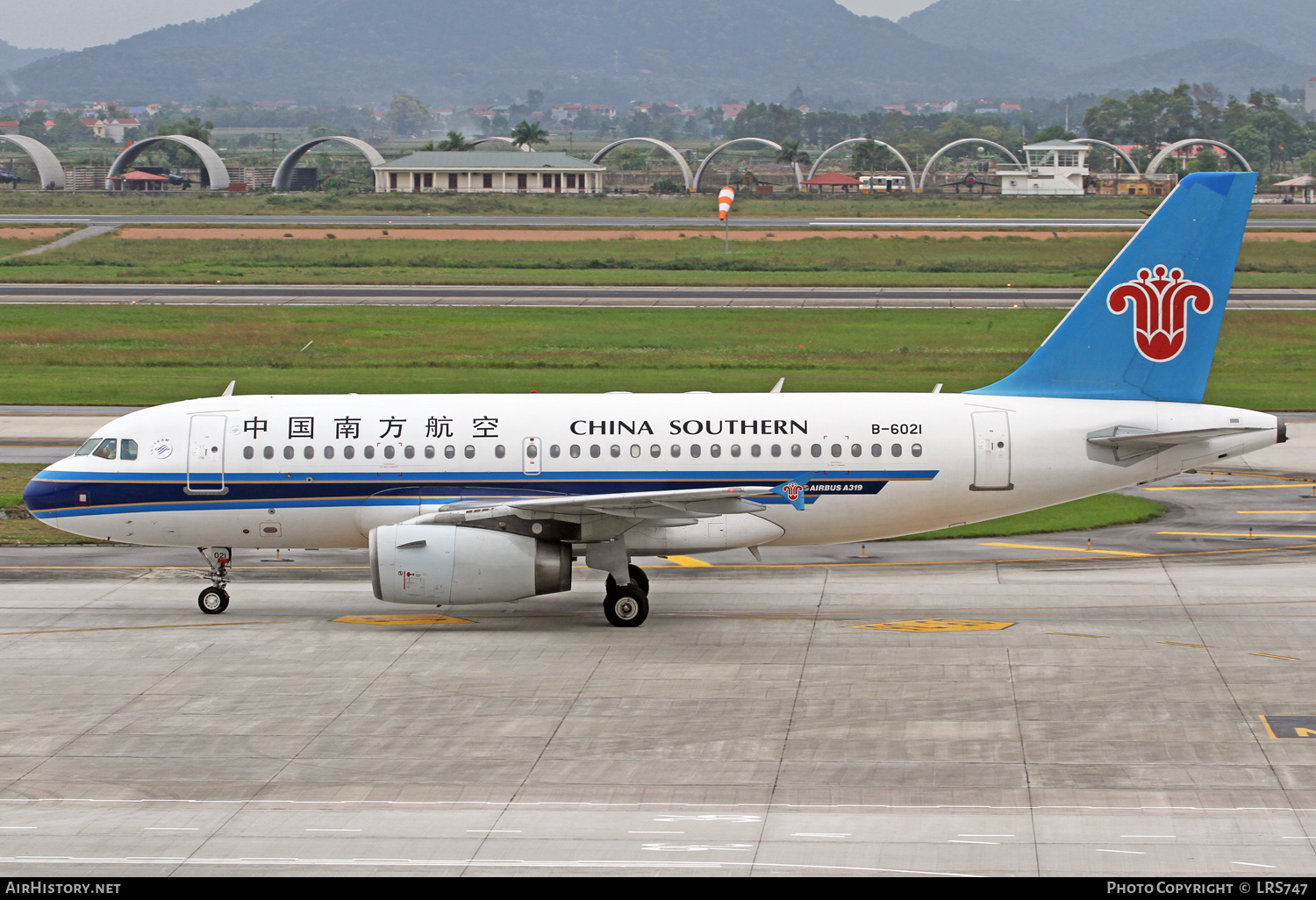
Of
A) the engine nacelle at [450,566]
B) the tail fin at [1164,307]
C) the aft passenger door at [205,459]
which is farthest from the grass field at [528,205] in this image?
the engine nacelle at [450,566]

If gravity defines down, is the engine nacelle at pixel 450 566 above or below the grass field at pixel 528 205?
below

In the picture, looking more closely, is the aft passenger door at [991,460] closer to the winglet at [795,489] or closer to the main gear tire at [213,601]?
the winglet at [795,489]

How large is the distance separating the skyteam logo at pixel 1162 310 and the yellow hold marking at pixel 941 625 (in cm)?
673

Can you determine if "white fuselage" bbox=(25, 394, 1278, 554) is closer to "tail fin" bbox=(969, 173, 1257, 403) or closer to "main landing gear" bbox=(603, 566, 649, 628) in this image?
"tail fin" bbox=(969, 173, 1257, 403)

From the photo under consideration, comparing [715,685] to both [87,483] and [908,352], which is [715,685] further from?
[908,352]

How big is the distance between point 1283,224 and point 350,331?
327 ft

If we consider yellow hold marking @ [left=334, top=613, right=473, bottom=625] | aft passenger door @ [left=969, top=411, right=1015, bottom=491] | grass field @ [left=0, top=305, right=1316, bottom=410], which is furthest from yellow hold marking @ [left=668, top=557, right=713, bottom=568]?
grass field @ [left=0, top=305, right=1316, bottom=410]

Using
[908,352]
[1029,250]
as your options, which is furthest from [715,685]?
[1029,250]

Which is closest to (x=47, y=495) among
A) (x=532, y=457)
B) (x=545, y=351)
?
(x=532, y=457)

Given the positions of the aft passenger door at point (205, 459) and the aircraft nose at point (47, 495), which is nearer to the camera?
the aft passenger door at point (205, 459)

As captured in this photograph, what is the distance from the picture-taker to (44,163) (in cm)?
18388

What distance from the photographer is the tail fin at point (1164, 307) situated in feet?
94.0

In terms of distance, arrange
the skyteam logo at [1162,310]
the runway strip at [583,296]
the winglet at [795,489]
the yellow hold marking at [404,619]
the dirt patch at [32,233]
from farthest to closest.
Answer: the dirt patch at [32,233] < the runway strip at [583,296] < the skyteam logo at [1162,310] < the yellow hold marking at [404,619] < the winglet at [795,489]

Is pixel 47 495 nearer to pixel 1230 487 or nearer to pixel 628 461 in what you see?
pixel 628 461
